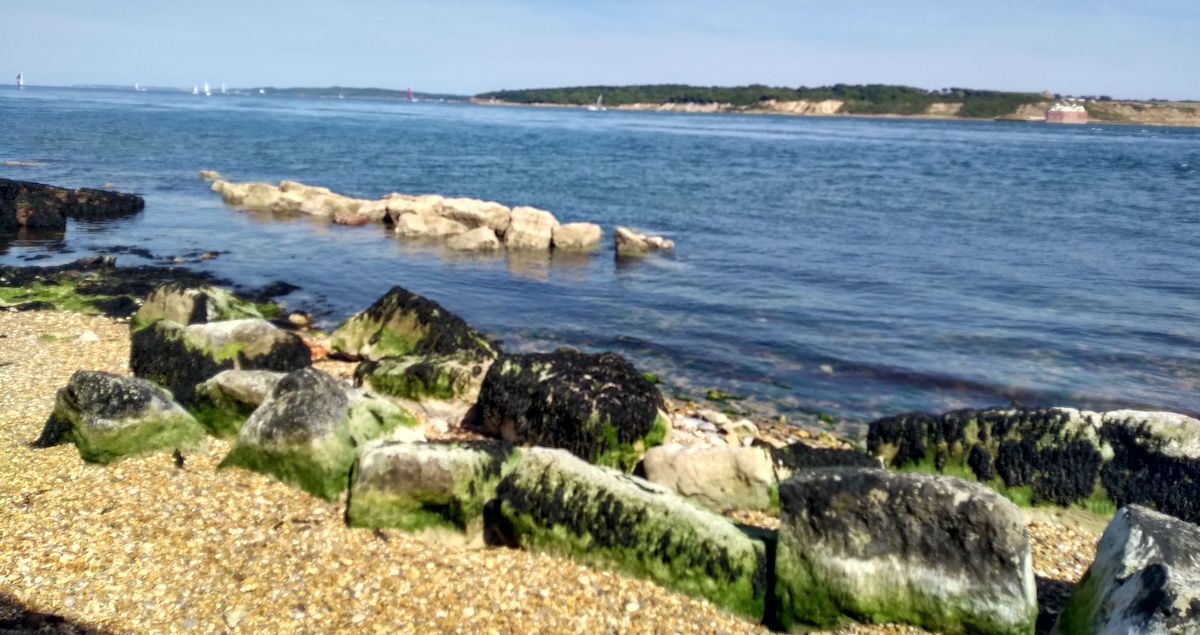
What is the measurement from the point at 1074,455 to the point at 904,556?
346 centimetres

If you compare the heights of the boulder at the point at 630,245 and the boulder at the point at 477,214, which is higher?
the boulder at the point at 477,214

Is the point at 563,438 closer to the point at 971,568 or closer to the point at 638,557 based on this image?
the point at 638,557

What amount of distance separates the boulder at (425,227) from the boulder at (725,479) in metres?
17.8

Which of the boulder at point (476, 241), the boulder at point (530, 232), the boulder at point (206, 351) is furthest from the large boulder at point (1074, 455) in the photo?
the boulder at point (476, 241)

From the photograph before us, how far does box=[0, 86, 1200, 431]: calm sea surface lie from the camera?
13.6 m

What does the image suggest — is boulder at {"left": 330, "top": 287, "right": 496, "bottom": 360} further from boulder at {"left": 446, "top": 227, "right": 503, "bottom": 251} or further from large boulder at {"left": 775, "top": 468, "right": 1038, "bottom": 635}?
boulder at {"left": 446, "top": 227, "right": 503, "bottom": 251}

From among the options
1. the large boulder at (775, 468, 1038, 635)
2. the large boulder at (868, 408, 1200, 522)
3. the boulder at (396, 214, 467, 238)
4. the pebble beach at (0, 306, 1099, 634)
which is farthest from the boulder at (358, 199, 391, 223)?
the large boulder at (775, 468, 1038, 635)

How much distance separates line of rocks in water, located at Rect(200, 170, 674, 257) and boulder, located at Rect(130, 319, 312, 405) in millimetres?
12450

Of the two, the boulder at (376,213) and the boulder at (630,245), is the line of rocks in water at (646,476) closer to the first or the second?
the boulder at (630,245)

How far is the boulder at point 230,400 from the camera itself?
8609mm

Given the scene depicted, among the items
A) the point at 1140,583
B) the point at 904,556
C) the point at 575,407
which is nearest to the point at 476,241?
the point at 575,407

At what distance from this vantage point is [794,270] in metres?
21.3

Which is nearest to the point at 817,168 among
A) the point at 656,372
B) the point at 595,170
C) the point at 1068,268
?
the point at 595,170

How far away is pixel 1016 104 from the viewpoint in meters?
154
